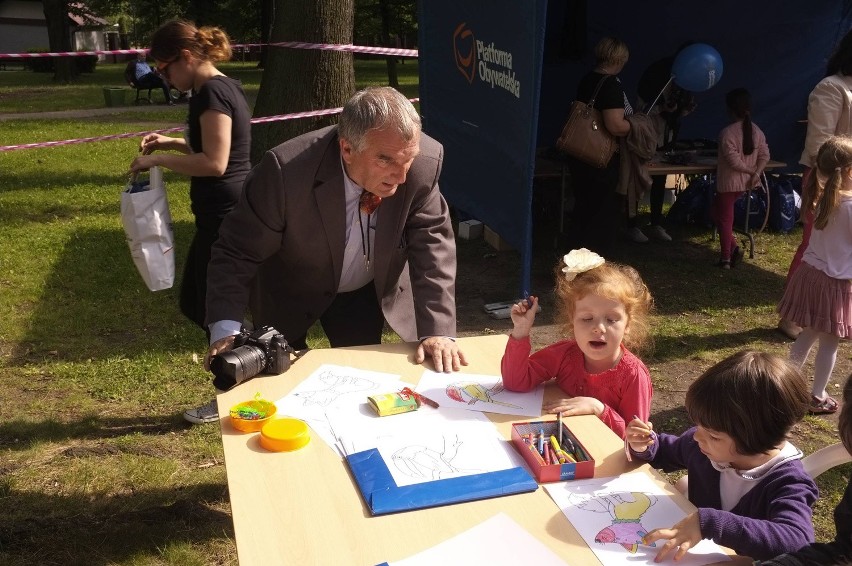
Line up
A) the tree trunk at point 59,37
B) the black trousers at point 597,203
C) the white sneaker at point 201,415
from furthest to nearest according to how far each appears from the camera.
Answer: the tree trunk at point 59,37, the black trousers at point 597,203, the white sneaker at point 201,415

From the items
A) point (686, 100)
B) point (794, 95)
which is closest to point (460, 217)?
point (686, 100)

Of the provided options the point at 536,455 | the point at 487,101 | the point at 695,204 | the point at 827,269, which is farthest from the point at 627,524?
the point at 695,204

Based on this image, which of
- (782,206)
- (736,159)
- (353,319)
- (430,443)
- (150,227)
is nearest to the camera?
(430,443)

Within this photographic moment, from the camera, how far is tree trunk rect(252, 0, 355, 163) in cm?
690

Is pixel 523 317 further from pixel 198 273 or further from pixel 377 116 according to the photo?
pixel 198 273

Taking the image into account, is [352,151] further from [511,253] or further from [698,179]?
[698,179]

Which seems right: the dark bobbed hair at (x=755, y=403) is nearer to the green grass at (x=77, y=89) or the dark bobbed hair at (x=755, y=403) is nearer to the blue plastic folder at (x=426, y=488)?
the blue plastic folder at (x=426, y=488)

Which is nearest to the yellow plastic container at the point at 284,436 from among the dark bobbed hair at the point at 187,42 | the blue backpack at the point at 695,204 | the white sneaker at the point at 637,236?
the dark bobbed hair at the point at 187,42

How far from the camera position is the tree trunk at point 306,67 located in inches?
272

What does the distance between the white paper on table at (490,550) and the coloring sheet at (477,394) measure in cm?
58

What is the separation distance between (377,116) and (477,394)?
2.85 feet

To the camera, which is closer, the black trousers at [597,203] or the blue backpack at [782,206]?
the black trousers at [597,203]

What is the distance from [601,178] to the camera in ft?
19.1

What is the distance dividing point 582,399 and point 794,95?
24.1ft
